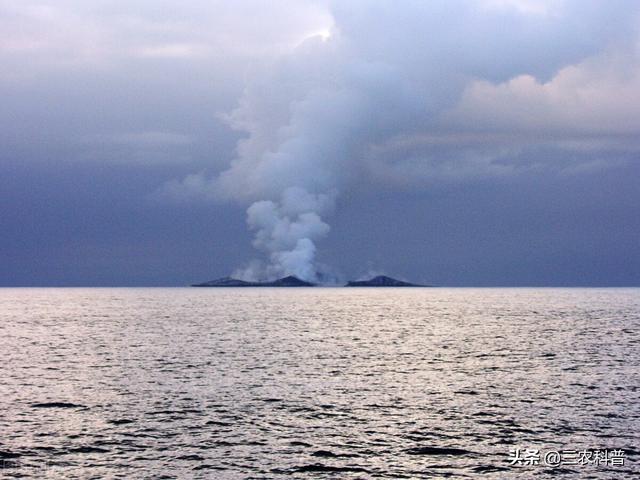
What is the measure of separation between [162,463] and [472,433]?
19.2m

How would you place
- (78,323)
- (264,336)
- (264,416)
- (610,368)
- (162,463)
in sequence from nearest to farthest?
(162,463), (264,416), (610,368), (264,336), (78,323)

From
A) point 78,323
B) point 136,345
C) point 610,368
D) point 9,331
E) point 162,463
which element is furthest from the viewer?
point 78,323

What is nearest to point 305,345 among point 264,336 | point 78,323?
point 264,336

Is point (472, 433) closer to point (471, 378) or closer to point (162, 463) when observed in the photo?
point (162, 463)

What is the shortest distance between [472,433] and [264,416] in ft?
46.9

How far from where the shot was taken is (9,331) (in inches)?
5010

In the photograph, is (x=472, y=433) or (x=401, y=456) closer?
(x=401, y=456)

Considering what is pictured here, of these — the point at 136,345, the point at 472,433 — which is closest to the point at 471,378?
the point at 472,433

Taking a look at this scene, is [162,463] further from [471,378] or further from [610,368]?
[610,368]

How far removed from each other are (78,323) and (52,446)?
121 metres

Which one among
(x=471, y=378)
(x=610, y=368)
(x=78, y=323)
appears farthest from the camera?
(x=78, y=323)

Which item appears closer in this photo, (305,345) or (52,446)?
(52,446)

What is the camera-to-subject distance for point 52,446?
40.1 meters

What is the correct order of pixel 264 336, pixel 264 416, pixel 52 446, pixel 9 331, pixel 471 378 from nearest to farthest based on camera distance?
pixel 52 446 < pixel 264 416 < pixel 471 378 < pixel 264 336 < pixel 9 331
